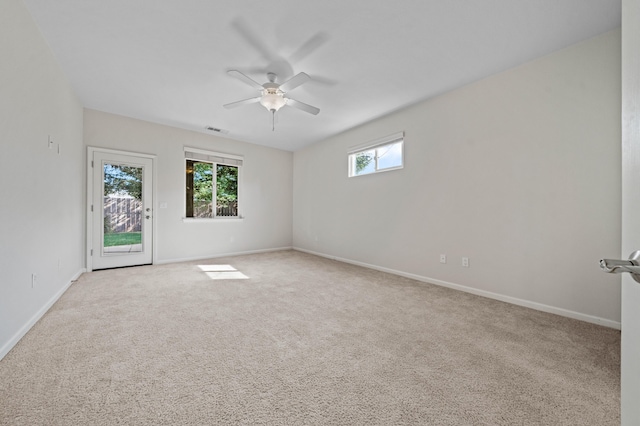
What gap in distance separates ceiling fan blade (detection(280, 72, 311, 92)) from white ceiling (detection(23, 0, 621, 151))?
23cm

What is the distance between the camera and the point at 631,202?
0.53 m

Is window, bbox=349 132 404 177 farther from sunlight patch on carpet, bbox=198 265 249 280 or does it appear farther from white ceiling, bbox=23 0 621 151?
sunlight patch on carpet, bbox=198 265 249 280

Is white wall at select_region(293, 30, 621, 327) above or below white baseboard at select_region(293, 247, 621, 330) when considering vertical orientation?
Answer: above

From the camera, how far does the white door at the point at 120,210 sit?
4.16 metres

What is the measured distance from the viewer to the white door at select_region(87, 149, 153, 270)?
4156 millimetres

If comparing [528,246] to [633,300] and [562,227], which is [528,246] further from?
[633,300]

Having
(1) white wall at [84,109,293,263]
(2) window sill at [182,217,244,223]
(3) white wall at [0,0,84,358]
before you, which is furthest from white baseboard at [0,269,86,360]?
(2) window sill at [182,217,244,223]

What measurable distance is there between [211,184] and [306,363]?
4.70 metres

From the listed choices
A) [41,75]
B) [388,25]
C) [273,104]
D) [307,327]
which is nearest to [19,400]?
[307,327]

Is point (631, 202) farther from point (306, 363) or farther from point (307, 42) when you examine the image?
point (307, 42)

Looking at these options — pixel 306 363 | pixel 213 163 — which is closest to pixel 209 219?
pixel 213 163

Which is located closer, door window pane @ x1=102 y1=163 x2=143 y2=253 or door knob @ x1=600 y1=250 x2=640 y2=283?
door knob @ x1=600 y1=250 x2=640 y2=283

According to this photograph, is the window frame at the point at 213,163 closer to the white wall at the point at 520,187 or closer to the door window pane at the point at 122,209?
the door window pane at the point at 122,209

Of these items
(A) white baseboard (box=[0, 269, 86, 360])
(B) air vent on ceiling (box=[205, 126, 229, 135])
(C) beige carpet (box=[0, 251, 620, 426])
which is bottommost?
(C) beige carpet (box=[0, 251, 620, 426])
